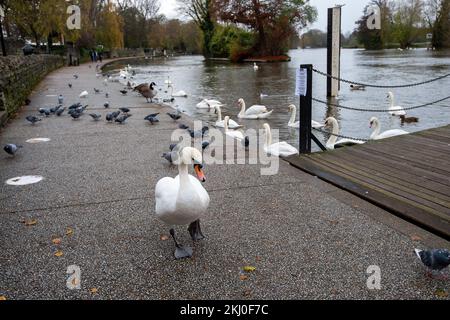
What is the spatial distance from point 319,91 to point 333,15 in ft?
13.3

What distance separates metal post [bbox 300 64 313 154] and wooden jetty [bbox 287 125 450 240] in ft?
0.82

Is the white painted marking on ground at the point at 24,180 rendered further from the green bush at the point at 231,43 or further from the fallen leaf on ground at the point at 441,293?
the green bush at the point at 231,43

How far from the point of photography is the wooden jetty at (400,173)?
4309 mm

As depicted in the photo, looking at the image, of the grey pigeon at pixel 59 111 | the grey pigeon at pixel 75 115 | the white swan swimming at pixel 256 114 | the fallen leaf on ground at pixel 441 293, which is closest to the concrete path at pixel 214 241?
the fallen leaf on ground at pixel 441 293

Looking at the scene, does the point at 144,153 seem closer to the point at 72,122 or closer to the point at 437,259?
the point at 72,122

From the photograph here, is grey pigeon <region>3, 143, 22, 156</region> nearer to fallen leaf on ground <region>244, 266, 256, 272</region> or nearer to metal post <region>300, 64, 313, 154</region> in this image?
metal post <region>300, 64, 313, 154</region>

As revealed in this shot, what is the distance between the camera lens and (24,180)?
223 inches

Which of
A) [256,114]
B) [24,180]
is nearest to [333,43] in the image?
[256,114]

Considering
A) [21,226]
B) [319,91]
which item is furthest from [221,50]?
[21,226]

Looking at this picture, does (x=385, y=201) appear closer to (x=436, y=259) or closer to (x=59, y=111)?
(x=436, y=259)

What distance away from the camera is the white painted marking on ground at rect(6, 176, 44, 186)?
5.52m

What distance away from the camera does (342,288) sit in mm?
3043

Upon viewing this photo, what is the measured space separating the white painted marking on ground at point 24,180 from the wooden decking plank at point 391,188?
4102mm
